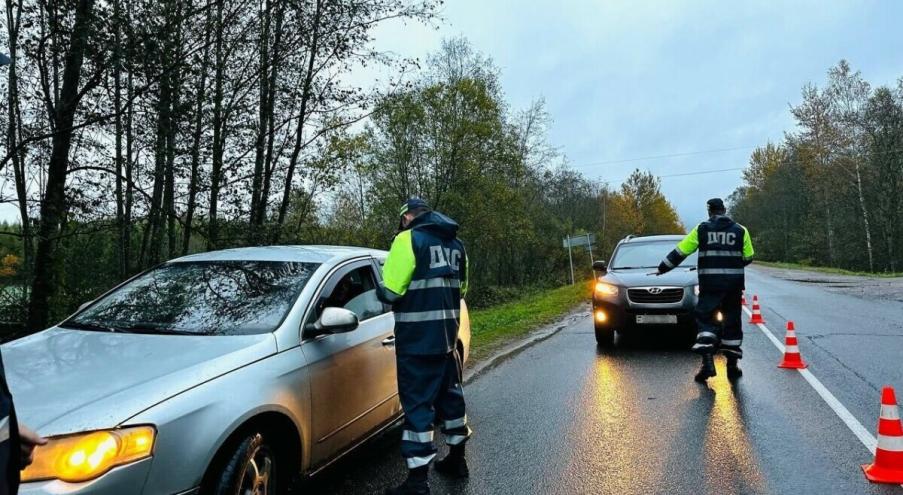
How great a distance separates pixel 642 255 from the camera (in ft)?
32.0

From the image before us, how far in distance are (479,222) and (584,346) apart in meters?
20.1

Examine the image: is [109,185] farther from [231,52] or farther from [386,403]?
[386,403]

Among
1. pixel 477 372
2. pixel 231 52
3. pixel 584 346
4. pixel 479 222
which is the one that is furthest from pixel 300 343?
pixel 479 222

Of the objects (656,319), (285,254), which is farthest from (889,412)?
(656,319)

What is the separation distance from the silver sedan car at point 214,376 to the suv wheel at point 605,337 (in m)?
4.98

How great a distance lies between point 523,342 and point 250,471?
734 cm

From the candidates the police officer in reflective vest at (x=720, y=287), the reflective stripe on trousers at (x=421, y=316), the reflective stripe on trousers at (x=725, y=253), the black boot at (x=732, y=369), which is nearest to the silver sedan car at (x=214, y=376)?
the reflective stripe on trousers at (x=421, y=316)

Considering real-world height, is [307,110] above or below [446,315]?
above

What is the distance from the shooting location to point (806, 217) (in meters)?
61.1

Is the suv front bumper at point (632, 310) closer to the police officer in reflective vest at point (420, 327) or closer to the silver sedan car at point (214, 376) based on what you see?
the silver sedan car at point (214, 376)

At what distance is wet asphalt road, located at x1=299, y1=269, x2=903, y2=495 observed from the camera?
12.9 ft

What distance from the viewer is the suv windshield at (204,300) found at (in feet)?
11.9

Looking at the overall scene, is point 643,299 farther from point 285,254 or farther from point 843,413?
point 285,254

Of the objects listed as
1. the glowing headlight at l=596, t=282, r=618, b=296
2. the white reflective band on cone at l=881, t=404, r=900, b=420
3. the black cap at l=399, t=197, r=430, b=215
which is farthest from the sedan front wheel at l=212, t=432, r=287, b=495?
the glowing headlight at l=596, t=282, r=618, b=296
